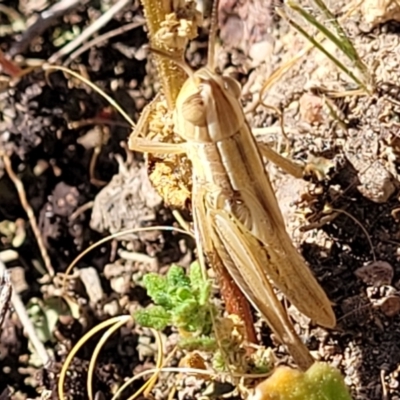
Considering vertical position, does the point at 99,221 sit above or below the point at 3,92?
below

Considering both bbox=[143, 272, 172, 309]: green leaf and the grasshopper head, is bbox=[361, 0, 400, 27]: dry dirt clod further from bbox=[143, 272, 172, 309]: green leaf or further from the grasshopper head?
bbox=[143, 272, 172, 309]: green leaf

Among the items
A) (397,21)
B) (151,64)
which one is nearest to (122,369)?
(151,64)

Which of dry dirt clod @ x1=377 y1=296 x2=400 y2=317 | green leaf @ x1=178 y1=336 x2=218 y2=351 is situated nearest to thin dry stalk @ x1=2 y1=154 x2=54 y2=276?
green leaf @ x1=178 y1=336 x2=218 y2=351

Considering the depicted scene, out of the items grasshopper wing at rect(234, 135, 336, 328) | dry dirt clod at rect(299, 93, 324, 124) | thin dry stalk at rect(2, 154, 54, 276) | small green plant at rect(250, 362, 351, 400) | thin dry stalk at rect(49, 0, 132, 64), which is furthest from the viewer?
thin dry stalk at rect(49, 0, 132, 64)

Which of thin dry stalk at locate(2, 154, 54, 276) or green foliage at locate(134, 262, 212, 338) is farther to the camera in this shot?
thin dry stalk at locate(2, 154, 54, 276)

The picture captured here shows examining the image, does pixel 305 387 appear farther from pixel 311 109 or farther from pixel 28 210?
pixel 28 210

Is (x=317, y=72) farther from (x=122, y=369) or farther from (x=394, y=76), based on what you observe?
(x=122, y=369)
